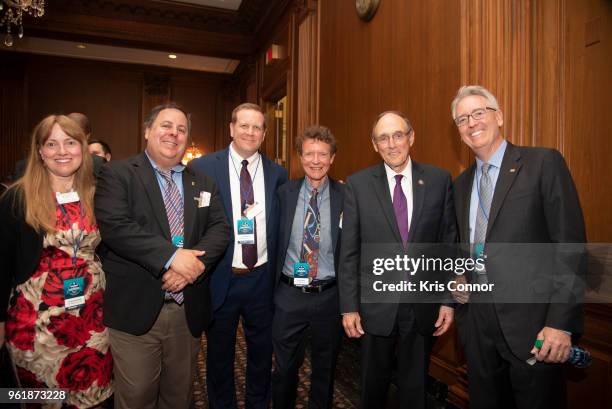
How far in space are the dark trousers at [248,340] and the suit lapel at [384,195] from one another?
0.86m

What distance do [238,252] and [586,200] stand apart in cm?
198

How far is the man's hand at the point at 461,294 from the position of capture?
1.81 metres

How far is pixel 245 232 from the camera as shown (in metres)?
2.30

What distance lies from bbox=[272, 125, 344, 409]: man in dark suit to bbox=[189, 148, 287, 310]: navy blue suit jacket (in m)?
0.10

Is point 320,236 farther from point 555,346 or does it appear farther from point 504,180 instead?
point 555,346

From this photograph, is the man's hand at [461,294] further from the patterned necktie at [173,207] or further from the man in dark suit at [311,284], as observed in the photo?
the patterned necktie at [173,207]

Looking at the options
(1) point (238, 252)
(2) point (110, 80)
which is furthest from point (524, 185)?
(2) point (110, 80)

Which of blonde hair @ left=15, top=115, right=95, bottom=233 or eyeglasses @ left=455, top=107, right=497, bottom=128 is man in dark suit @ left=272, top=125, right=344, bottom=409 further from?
blonde hair @ left=15, top=115, right=95, bottom=233

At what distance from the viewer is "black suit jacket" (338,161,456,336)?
1.87m

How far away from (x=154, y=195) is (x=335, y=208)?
3.23 ft

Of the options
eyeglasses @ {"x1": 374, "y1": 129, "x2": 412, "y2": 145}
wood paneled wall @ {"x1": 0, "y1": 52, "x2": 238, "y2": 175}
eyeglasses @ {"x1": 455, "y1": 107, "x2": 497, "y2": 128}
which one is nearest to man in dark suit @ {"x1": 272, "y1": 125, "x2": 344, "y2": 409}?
eyeglasses @ {"x1": 374, "y1": 129, "x2": 412, "y2": 145}

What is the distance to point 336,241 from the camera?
2.23 metres

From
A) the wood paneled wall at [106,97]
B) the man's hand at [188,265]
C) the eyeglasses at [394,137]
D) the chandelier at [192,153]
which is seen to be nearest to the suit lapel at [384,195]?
the eyeglasses at [394,137]

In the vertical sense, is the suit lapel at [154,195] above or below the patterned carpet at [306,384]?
above
